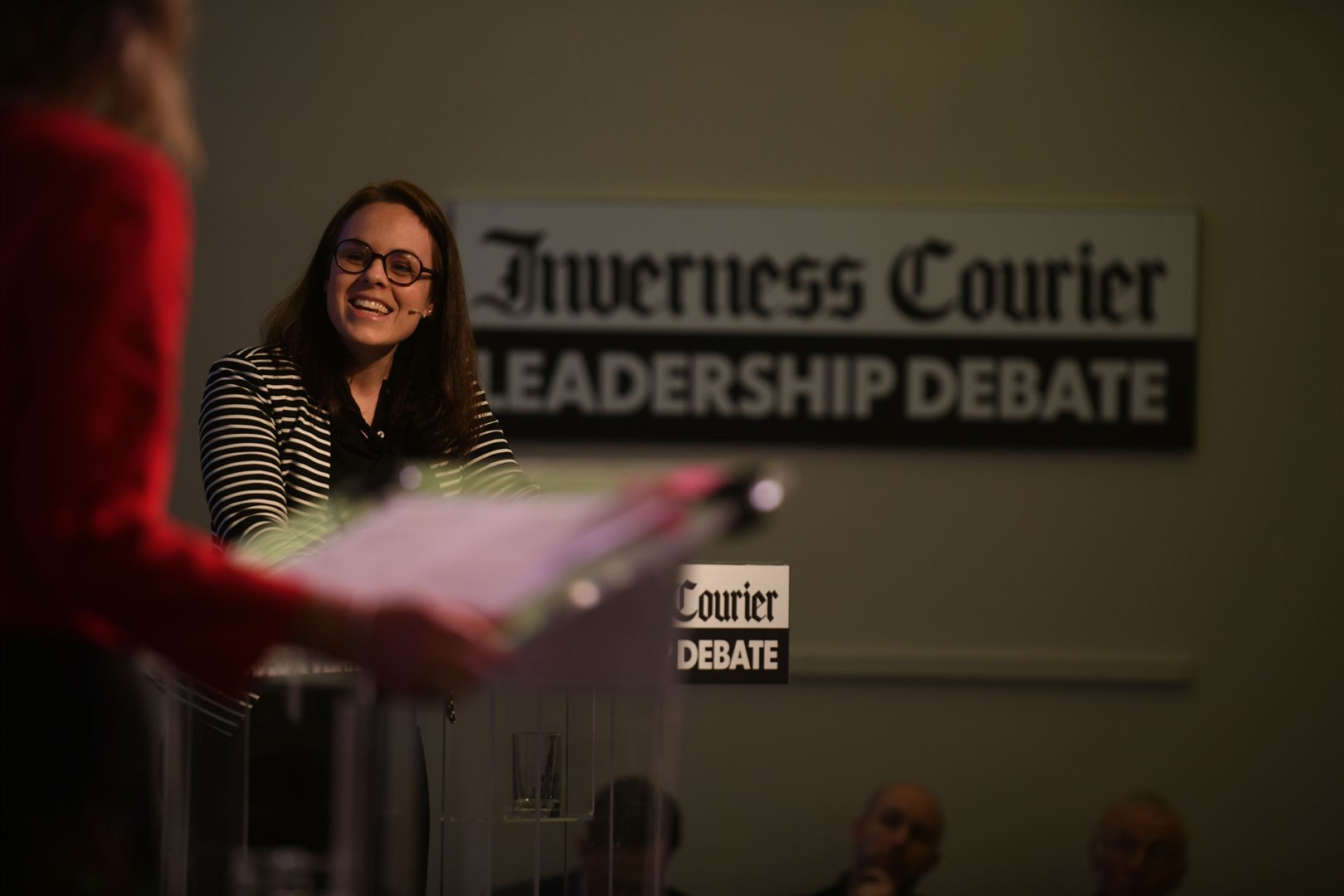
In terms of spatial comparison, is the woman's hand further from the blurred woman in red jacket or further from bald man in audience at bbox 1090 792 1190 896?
bald man in audience at bbox 1090 792 1190 896

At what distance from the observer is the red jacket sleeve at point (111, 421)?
0.89 meters

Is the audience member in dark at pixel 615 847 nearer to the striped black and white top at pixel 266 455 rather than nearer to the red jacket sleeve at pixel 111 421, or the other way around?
the striped black and white top at pixel 266 455

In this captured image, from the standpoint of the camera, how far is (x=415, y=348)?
2166 mm

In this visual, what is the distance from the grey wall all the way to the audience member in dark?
6.68ft

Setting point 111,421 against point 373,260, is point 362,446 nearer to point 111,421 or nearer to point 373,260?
point 373,260

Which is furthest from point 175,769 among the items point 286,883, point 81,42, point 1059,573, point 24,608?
point 1059,573

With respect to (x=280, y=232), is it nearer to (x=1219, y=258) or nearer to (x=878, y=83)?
(x=878, y=83)

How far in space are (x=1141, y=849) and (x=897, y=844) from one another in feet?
1.82

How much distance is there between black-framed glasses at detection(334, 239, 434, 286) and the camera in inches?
81.7

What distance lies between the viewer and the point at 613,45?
3906mm

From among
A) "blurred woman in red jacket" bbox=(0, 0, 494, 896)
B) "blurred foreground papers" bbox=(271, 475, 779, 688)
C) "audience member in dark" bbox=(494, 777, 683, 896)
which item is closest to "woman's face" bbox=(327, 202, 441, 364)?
"audience member in dark" bbox=(494, 777, 683, 896)

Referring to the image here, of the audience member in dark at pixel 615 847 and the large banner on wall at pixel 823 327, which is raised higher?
the large banner on wall at pixel 823 327

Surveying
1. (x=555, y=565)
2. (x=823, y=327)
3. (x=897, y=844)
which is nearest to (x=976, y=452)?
(x=823, y=327)

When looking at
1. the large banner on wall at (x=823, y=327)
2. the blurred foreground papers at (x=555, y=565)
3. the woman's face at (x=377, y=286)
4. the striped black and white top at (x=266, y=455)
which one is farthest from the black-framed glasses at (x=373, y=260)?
the large banner on wall at (x=823, y=327)
